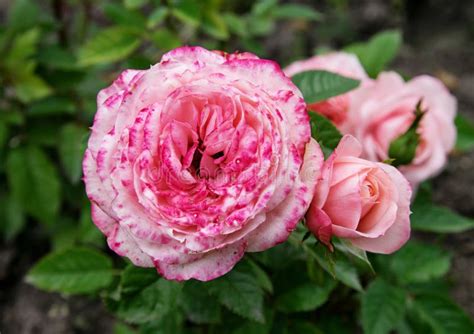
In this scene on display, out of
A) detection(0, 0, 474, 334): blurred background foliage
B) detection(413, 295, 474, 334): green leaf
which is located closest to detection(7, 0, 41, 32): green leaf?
detection(0, 0, 474, 334): blurred background foliage

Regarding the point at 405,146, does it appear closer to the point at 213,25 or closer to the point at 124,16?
the point at 213,25

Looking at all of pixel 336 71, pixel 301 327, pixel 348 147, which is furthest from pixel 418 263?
pixel 348 147

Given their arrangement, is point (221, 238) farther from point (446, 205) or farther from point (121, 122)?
point (446, 205)

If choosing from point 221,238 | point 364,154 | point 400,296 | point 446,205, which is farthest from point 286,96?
point 446,205

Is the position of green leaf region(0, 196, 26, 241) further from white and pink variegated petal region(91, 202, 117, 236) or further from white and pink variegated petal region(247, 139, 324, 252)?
white and pink variegated petal region(247, 139, 324, 252)

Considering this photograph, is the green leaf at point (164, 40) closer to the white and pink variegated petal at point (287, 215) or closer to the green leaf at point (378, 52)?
the green leaf at point (378, 52)
